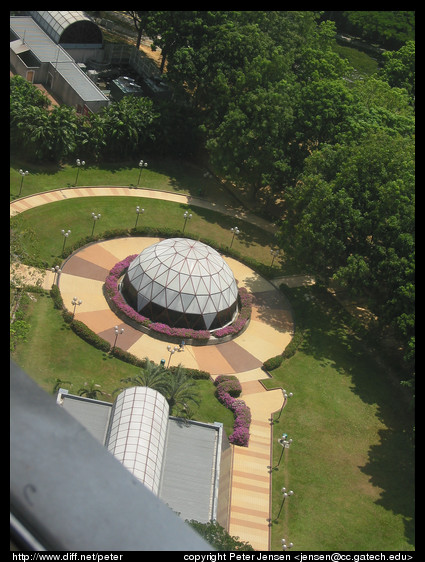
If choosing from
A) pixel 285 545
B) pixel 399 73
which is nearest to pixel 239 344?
pixel 285 545

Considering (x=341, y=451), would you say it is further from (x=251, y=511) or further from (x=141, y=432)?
Result: (x=141, y=432)

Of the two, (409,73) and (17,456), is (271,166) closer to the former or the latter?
(409,73)

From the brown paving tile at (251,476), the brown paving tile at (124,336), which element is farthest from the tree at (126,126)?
the brown paving tile at (251,476)

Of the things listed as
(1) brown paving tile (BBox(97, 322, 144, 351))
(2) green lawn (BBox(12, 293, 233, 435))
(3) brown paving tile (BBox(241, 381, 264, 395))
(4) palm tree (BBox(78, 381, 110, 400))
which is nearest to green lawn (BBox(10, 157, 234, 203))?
(2) green lawn (BBox(12, 293, 233, 435))

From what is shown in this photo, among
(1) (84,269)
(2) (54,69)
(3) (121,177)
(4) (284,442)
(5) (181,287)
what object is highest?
(2) (54,69)

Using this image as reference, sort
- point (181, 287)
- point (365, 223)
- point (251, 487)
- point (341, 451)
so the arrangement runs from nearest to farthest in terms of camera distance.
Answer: point (251, 487), point (341, 451), point (181, 287), point (365, 223)

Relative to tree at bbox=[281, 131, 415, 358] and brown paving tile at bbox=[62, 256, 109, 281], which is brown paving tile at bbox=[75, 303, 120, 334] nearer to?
brown paving tile at bbox=[62, 256, 109, 281]
